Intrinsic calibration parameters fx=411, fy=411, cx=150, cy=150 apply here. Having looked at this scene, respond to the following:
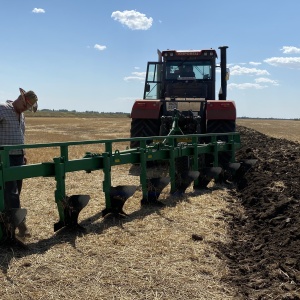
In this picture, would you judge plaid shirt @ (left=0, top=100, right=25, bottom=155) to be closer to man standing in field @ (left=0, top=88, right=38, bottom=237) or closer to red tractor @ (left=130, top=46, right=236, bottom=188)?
man standing in field @ (left=0, top=88, right=38, bottom=237)

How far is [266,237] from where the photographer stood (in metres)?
4.63

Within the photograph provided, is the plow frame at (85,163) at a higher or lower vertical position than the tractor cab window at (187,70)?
lower

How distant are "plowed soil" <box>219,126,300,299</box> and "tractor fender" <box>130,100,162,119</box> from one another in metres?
2.49

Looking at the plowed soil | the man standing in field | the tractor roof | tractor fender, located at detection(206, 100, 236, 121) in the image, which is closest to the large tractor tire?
tractor fender, located at detection(206, 100, 236, 121)

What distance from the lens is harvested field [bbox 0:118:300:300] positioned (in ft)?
11.0

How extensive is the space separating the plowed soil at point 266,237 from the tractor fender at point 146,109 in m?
2.49

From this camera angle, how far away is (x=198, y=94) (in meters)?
10.2

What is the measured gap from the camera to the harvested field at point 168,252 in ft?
11.0

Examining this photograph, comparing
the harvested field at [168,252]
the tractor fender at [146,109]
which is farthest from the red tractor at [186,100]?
the harvested field at [168,252]

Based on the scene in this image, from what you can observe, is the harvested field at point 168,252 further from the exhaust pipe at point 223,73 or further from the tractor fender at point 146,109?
the exhaust pipe at point 223,73

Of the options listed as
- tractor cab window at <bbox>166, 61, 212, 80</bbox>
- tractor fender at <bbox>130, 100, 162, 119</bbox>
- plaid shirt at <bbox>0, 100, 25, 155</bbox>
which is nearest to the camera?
→ plaid shirt at <bbox>0, 100, 25, 155</bbox>

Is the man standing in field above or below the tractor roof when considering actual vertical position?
below

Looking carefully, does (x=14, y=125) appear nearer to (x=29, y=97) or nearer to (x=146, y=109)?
(x=29, y=97)

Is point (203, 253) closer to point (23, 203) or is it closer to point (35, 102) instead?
point (35, 102)
